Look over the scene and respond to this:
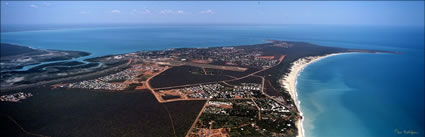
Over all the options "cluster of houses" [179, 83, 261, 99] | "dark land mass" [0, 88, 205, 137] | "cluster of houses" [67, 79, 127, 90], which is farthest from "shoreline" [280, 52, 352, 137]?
"cluster of houses" [67, 79, 127, 90]

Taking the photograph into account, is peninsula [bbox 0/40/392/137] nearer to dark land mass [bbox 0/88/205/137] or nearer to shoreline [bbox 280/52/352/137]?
dark land mass [bbox 0/88/205/137]

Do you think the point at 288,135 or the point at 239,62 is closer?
the point at 288,135

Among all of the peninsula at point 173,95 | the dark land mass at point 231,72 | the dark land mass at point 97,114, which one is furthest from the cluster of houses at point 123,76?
the dark land mass at point 231,72

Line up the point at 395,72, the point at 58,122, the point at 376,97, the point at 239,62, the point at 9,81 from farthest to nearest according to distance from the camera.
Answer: the point at 239,62 < the point at 395,72 < the point at 9,81 < the point at 376,97 < the point at 58,122

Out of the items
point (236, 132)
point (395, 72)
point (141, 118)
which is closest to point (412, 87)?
point (395, 72)

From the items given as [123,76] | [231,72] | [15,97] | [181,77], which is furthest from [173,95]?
[15,97]

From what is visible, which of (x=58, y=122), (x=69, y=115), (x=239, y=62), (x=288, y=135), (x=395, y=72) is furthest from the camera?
(x=239, y=62)

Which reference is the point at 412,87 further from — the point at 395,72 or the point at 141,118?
the point at 141,118
